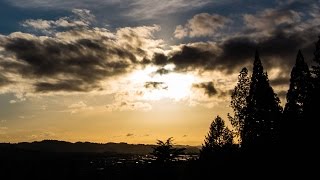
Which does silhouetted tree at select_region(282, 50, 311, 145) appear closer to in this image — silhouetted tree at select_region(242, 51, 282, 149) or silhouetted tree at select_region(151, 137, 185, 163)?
silhouetted tree at select_region(242, 51, 282, 149)

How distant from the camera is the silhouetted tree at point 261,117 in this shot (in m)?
59.1

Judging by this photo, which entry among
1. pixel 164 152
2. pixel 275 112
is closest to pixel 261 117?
pixel 275 112

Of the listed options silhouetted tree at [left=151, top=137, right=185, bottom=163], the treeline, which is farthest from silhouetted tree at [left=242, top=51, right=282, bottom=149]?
silhouetted tree at [left=151, top=137, right=185, bottom=163]

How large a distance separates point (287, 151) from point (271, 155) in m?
2.48

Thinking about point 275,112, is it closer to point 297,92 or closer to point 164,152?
point 297,92

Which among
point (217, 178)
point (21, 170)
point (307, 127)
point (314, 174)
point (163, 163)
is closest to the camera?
point (163, 163)

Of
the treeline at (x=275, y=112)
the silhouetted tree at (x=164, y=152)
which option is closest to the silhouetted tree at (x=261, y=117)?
the treeline at (x=275, y=112)

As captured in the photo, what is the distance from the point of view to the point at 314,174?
4928 centimetres

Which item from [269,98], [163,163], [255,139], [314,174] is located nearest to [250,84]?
[269,98]

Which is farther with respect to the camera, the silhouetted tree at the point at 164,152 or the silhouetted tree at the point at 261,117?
the silhouetted tree at the point at 261,117

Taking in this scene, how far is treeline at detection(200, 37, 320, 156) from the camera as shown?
54938 millimetres

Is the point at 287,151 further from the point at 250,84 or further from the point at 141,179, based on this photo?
the point at 141,179

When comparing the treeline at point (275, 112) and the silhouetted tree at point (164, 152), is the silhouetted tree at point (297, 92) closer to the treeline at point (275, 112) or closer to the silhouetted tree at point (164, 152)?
the treeline at point (275, 112)

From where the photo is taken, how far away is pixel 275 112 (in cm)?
6131
